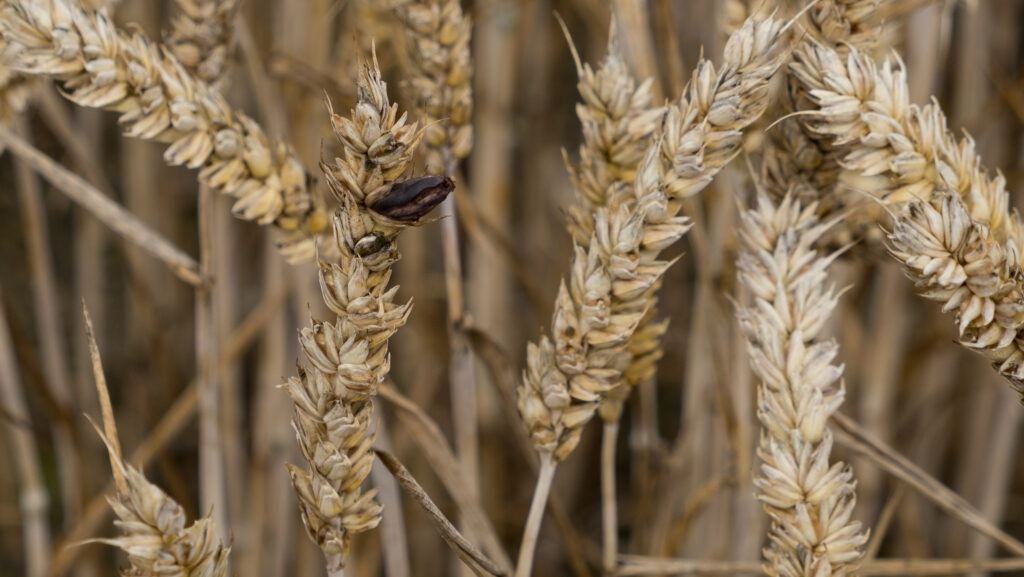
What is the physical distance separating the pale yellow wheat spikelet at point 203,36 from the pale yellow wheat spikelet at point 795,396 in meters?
0.35

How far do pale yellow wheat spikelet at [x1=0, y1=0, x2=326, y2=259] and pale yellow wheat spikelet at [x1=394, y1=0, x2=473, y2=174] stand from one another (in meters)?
0.09

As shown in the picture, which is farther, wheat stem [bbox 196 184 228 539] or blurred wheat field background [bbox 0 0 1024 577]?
wheat stem [bbox 196 184 228 539]

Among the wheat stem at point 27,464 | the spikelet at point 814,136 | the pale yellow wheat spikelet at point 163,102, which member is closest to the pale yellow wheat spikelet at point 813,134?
the spikelet at point 814,136

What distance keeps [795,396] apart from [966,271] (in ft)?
0.32

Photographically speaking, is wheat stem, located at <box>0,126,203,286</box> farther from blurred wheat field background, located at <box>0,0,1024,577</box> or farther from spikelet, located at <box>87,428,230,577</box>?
spikelet, located at <box>87,428,230,577</box>

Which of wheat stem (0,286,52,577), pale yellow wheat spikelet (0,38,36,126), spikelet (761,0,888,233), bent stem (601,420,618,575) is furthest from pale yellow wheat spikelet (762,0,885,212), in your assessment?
wheat stem (0,286,52,577)

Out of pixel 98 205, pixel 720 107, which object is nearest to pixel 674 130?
pixel 720 107

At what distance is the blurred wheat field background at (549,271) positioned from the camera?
0.36 meters

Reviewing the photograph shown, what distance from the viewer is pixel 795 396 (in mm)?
390

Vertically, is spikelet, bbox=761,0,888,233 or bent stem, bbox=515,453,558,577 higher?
spikelet, bbox=761,0,888,233

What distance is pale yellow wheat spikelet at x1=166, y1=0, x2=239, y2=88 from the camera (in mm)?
496

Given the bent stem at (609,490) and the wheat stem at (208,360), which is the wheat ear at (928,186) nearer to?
the bent stem at (609,490)

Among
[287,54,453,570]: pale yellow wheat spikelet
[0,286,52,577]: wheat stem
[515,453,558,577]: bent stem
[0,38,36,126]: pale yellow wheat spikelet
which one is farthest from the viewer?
[0,286,52,577]: wheat stem

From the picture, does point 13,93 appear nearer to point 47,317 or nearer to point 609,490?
point 47,317
